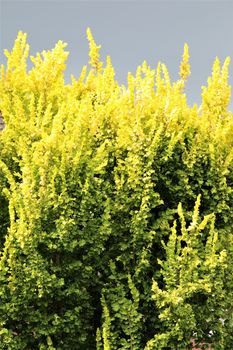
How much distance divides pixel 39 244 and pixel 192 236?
6.87 ft

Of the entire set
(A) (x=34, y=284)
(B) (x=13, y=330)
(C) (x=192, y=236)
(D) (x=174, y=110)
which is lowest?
(B) (x=13, y=330)

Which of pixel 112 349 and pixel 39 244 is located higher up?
pixel 39 244

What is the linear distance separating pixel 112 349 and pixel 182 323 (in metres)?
1.03

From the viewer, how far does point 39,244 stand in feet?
22.0

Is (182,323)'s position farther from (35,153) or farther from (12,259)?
(35,153)

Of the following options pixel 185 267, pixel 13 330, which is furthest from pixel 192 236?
pixel 13 330

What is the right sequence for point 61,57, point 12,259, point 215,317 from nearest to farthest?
1. point 12,259
2. point 215,317
3. point 61,57

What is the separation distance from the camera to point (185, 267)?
6.96m

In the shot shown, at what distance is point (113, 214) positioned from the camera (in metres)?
7.40

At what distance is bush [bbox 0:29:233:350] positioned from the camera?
660 centimetres

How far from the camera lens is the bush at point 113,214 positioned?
6598 millimetres

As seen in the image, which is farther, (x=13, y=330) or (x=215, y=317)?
(x=215, y=317)

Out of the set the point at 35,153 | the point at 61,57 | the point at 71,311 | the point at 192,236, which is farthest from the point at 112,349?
the point at 61,57

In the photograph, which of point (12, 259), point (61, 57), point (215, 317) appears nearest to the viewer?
point (12, 259)
